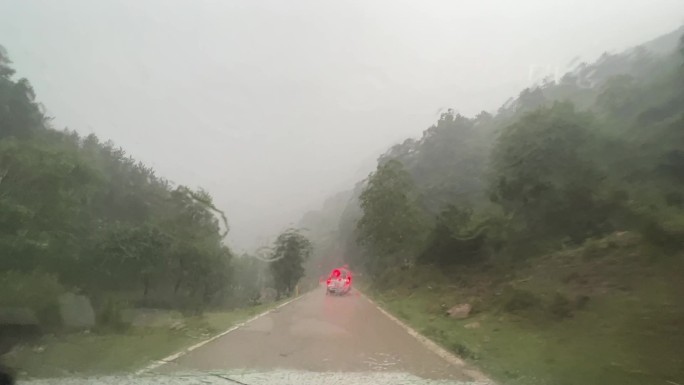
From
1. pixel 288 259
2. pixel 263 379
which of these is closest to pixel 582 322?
pixel 263 379

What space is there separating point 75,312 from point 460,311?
11685mm

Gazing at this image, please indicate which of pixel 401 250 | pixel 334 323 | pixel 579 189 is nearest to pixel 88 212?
pixel 334 323

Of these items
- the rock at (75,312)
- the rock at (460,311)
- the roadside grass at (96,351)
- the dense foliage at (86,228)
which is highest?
the dense foliage at (86,228)

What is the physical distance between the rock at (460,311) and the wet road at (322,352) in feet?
6.57

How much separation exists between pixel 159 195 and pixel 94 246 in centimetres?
897

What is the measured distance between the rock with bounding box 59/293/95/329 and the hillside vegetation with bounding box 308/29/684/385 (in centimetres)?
921

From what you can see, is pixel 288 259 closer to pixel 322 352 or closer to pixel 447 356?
pixel 322 352

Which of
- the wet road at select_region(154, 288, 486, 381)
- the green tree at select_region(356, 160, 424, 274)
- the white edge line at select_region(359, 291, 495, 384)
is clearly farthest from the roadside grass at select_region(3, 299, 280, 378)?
the green tree at select_region(356, 160, 424, 274)

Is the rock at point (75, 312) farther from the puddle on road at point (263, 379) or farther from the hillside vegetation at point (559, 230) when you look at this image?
the hillside vegetation at point (559, 230)

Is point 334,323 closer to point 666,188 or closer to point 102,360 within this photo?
point 102,360

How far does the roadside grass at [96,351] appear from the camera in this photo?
930 centimetres

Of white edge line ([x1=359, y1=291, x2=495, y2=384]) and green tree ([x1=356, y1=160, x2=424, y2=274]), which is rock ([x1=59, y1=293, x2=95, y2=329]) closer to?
white edge line ([x1=359, y1=291, x2=495, y2=384])

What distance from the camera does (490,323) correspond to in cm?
1591

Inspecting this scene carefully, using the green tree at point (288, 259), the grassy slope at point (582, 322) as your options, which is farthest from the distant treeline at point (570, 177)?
the green tree at point (288, 259)
